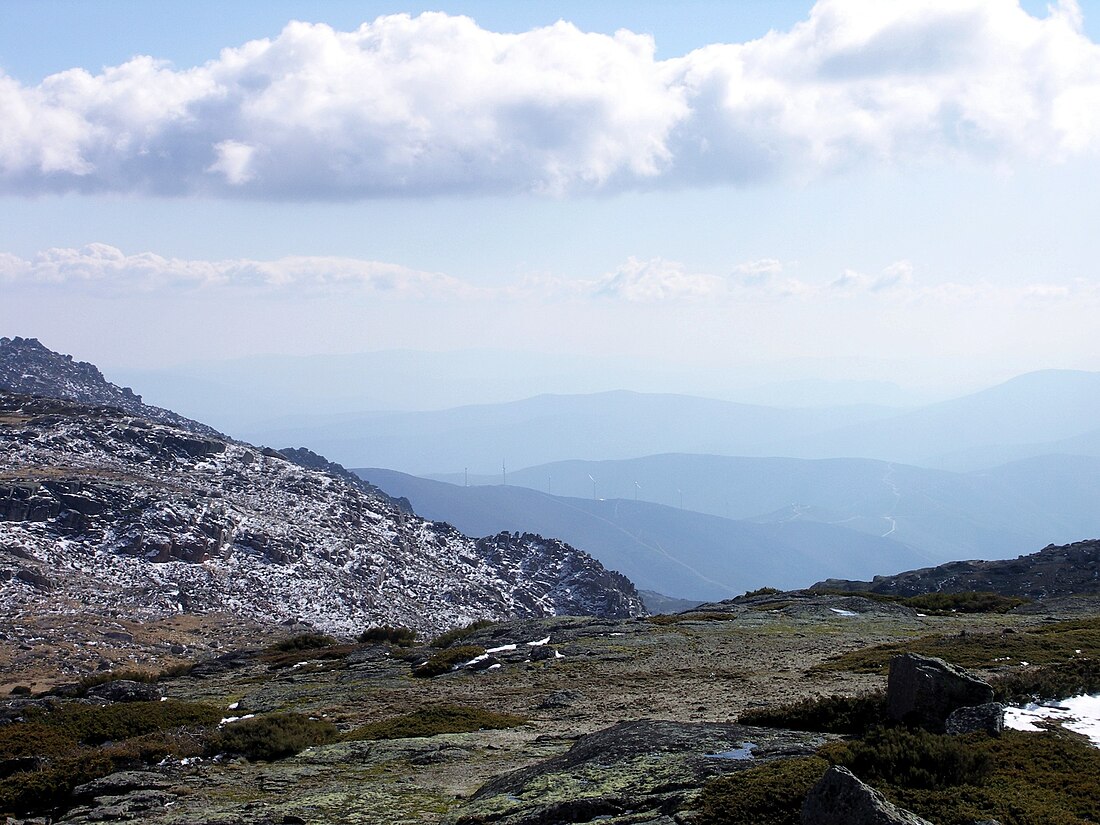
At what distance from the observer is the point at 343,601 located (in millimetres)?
81625

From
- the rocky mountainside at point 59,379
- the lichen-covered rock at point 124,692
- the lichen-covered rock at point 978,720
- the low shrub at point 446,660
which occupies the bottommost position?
the low shrub at point 446,660

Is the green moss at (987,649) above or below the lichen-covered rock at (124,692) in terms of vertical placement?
above

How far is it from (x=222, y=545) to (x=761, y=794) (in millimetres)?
81751

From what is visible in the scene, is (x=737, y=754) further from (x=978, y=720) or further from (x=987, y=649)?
(x=987, y=649)

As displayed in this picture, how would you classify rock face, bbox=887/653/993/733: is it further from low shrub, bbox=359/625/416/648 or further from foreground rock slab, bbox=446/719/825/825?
low shrub, bbox=359/625/416/648

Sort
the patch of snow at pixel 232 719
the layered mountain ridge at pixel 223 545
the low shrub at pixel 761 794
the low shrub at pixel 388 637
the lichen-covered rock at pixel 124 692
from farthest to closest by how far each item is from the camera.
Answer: the layered mountain ridge at pixel 223 545 < the low shrub at pixel 388 637 < the lichen-covered rock at pixel 124 692 < the patch of snow at pixel 232 719 < the low shrub at pixel 761 794

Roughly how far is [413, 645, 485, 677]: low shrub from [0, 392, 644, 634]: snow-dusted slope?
40082 mm

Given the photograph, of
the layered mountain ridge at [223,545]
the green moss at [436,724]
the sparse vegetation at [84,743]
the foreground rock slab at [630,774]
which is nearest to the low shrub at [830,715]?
the foreground rock slab at [630,774]

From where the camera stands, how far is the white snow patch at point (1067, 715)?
53.6 feet

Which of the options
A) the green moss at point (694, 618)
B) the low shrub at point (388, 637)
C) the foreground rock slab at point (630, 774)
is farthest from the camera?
the low shrub at point (388, 637)

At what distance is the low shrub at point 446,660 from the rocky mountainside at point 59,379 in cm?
12943

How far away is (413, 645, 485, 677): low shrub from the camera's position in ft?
118

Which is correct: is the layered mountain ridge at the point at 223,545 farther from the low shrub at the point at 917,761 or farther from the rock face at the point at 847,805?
the rock face at the point at 847,805

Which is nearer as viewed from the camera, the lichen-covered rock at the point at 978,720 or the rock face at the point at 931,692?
the lichen-covered rock at the point at 978,720
